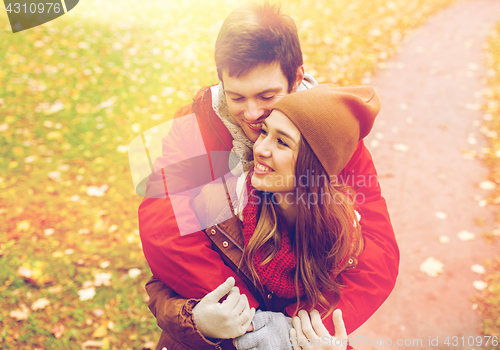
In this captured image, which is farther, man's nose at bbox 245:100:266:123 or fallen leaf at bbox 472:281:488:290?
fallen leaf at bbox 472:281:488:290

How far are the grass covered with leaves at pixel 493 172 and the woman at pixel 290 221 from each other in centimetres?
204

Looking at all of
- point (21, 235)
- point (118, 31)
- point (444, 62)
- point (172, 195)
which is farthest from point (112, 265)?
point (444, 62)

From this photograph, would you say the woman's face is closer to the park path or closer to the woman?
the woman

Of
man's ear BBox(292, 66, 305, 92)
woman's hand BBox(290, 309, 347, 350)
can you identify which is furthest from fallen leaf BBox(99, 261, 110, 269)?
man's ear BBox(292, 66, 305, 92)

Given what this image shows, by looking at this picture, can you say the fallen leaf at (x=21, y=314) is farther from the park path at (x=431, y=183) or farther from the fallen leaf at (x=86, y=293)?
the park path at (x=431, y=183)

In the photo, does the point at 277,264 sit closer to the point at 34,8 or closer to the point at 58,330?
the point at 58,330

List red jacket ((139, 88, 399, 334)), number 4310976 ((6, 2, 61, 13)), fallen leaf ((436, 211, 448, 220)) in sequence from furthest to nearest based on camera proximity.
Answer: number 4310976 ((6, 2, 61, 13))
fallen leaf ((436, 211, 448, 220))
red jacket ((139, 88, 399, 334))

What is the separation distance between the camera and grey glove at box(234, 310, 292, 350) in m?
1.45

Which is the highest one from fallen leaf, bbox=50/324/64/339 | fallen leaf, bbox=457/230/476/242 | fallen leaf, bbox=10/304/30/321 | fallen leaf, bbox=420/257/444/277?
fallen leaf, bbox=10/304/30/321

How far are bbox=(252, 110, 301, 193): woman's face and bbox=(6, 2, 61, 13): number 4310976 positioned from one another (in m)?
6.89

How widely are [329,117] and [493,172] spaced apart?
3.89 m

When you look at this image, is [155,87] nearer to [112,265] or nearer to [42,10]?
[112,265]

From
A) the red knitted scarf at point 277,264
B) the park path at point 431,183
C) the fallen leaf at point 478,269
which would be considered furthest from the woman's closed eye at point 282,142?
the fallen leaf at point 478,269

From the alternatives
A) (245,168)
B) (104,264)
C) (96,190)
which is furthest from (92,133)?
(245,168)
